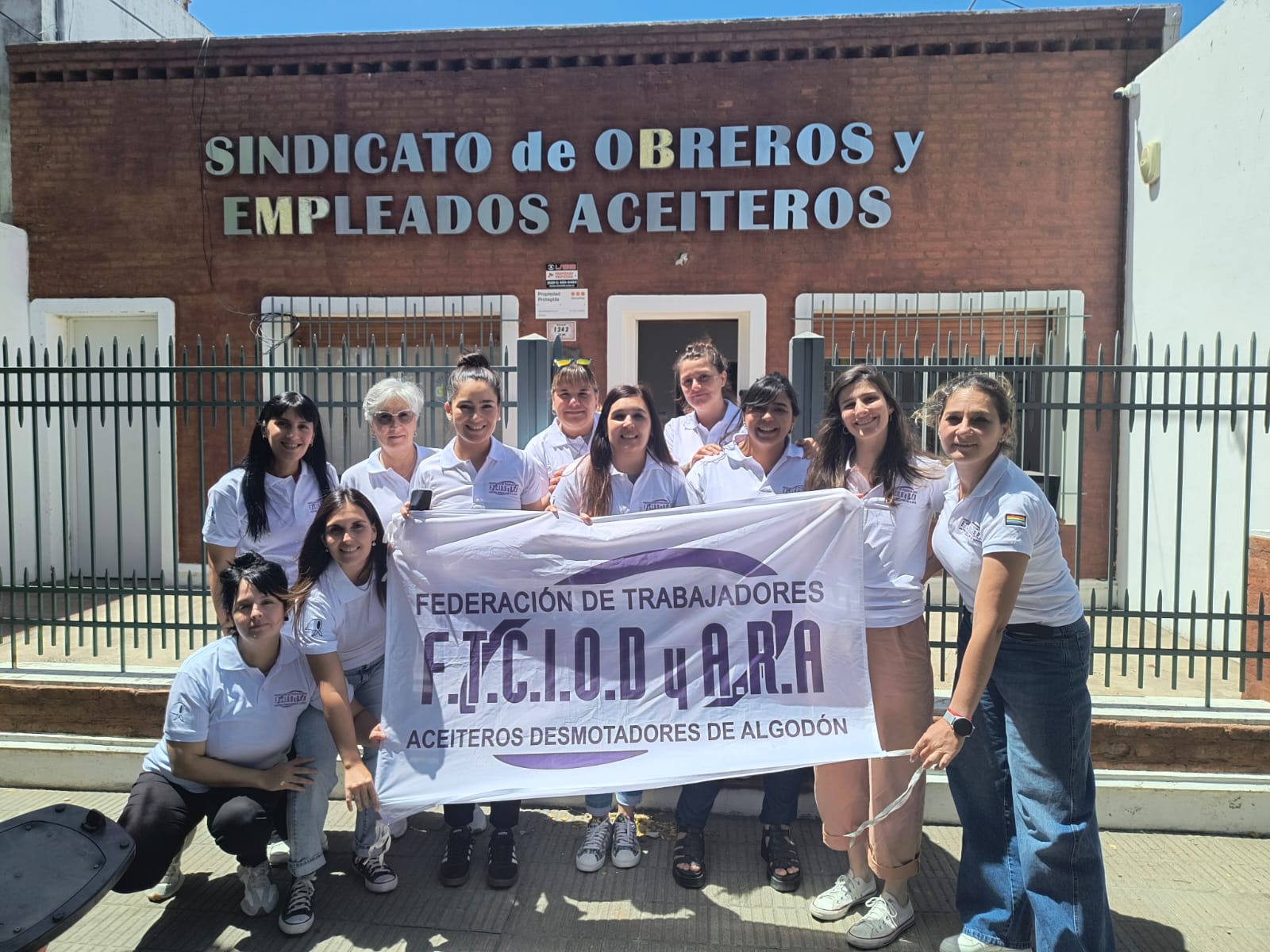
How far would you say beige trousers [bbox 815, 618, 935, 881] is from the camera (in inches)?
116

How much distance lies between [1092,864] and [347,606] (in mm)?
2681

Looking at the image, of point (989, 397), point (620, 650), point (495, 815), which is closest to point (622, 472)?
point (620, 650)

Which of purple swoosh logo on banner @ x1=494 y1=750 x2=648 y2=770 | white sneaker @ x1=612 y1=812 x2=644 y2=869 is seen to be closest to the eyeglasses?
purple swoosh logo on banner @ x1=494 y1=750 x2=648 y2=770

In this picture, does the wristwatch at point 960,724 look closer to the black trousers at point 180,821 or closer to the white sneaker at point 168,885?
the black trousers at point 180,821

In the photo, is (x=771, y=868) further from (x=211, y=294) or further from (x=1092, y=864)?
(x=211, y=294)

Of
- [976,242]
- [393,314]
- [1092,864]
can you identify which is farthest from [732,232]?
[1092,864]

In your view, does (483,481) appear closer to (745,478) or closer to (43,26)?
(745,478)

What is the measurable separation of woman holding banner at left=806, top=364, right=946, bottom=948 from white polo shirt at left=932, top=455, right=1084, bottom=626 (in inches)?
9.5

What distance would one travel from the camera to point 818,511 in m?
2.96

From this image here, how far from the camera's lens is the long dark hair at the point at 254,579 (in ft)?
9.74

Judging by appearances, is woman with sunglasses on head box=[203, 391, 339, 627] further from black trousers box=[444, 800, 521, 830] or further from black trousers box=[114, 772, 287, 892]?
black trousers box=[444, 800, 521, 830]

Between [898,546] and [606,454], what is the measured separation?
1.15 metres

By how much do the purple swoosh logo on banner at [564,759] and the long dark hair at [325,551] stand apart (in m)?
0.81

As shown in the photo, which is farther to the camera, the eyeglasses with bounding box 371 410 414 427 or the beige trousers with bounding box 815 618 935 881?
the eyeglasses with bounding box 371 410 414 427
